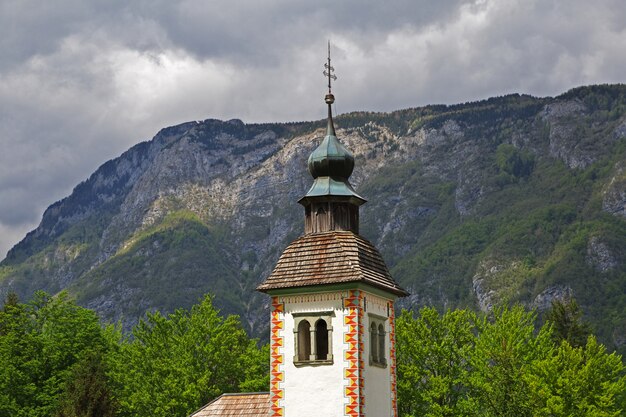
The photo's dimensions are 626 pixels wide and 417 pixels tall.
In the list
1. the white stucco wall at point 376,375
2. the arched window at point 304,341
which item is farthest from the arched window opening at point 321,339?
the white stucco wall at point 376,375

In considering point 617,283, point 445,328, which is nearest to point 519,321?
point 445,328

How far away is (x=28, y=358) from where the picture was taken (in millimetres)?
63219

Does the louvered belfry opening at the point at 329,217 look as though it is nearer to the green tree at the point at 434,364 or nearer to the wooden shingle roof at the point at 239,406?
the wooden shingle roof at the point at 239,406

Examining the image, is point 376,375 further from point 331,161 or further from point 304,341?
point 331,161

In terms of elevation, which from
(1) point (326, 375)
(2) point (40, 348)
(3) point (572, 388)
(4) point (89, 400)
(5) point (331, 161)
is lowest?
(1) point (326, 375)

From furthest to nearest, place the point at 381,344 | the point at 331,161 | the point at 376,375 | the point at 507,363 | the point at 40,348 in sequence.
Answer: the point at 40,348 < the point at 507,363 < the point at 331,161 < the point at 381,344 < the point at 376,375

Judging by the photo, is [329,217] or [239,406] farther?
[239,406]

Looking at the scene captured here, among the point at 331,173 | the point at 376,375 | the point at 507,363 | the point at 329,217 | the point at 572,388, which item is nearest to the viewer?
the point at 376,375

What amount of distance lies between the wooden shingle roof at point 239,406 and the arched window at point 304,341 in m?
4.15

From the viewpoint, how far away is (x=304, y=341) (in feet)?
120

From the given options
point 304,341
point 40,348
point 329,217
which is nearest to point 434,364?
point 329,217

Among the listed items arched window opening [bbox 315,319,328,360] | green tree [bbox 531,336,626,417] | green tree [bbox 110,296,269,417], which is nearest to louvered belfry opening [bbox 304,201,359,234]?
arched window opening [bbox 315,319,328,360]

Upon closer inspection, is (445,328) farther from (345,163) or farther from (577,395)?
(345,163)

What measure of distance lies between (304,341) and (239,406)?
557 centimetres
